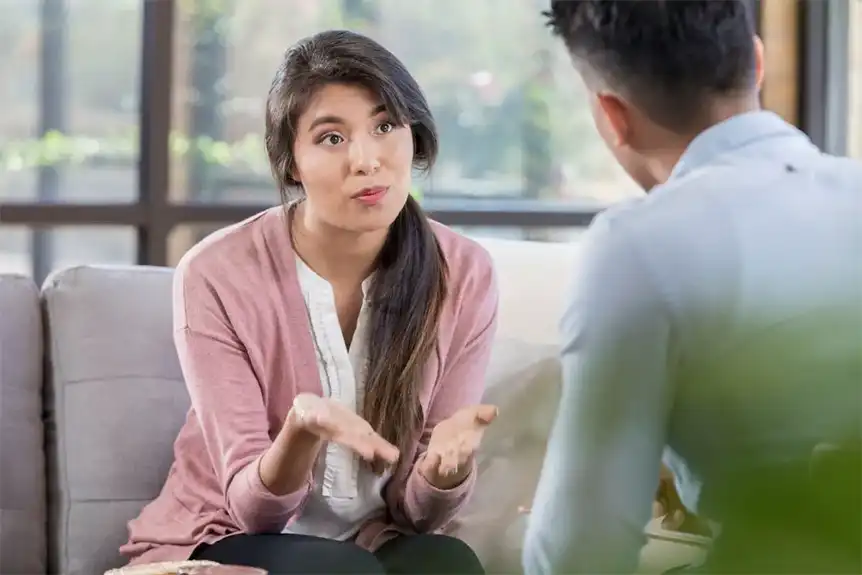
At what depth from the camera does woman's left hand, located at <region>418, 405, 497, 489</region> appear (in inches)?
34.1

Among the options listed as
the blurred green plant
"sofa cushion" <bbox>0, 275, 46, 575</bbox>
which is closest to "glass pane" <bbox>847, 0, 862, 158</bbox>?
the blurred green plant

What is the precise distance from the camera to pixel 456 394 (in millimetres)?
907

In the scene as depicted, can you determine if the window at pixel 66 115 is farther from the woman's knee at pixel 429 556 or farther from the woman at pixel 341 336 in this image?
the woman's knee at pixel 429 556

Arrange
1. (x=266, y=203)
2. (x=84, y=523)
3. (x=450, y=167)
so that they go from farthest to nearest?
1. (x=266, y=203)
2. (x=84, y=523)
3. (x=450, y=167)

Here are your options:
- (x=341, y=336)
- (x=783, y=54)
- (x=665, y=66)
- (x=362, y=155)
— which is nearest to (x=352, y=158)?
(x=362, y=155)

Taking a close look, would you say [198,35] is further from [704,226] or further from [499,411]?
[704,226]

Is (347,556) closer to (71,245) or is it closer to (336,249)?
(336,249)

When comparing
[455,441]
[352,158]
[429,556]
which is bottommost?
[429,556]

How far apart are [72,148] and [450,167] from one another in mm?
581

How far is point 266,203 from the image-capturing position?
4.23ft

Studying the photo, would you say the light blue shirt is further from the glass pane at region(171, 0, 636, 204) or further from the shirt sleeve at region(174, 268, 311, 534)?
the shirt sleeve at region(174, 268, 311, 534)

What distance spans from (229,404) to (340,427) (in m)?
0.14

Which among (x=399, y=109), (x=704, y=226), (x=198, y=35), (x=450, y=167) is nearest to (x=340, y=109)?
(x=399, y=109)

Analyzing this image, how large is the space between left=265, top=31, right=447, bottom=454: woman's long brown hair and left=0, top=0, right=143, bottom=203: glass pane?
55cm
